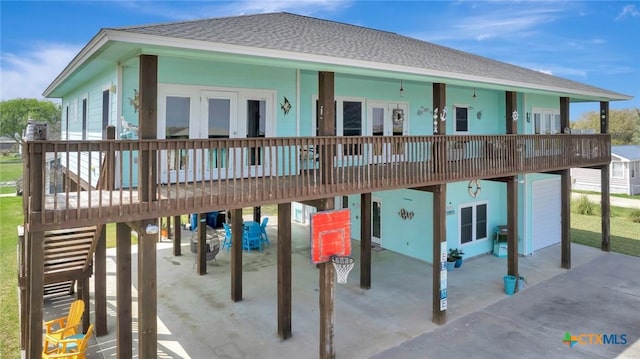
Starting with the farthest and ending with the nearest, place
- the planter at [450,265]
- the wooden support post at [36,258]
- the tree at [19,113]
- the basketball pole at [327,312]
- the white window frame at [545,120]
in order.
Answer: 1. the tree at [19,113]
2. the white window frame at [545,120]
3. the planter at [450,265]
4. the basketball pole at [327,312]
5. the wooden support post at [36,258]

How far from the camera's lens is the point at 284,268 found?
9.02 metres

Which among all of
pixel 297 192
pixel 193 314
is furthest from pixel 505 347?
pixel 193 314

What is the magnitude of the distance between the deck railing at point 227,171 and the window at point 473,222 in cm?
304

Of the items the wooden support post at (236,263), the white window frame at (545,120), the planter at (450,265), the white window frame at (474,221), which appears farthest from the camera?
the white window frame at (545,120)

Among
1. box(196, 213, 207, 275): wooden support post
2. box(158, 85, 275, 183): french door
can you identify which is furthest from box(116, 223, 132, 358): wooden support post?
box(196, 213, 207, 275): wooden support post

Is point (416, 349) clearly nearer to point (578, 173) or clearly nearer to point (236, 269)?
point (236, 269)

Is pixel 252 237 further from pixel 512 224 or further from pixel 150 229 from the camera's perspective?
pixel 150 229

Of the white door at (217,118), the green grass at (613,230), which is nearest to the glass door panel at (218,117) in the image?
the white door at (217,118)

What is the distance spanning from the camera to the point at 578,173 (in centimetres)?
3981

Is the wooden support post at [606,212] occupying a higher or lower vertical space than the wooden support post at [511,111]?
lower

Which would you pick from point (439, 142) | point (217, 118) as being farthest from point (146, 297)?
point (439, 142)

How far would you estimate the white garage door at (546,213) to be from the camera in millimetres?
16453

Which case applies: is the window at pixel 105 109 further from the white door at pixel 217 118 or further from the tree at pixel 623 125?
the tree at pixel 623 125

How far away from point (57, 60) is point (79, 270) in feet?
289
